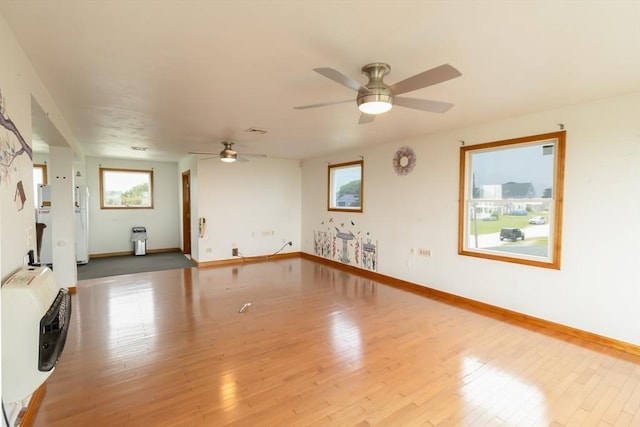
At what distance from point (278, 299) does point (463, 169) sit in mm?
3198

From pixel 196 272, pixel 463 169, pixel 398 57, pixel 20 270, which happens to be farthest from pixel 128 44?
pixel 196 272

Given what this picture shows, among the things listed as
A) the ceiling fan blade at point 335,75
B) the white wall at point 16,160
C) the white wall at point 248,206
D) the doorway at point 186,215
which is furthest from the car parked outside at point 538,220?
the doorway at point 186,215

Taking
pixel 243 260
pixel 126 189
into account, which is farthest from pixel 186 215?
pixel 243 260

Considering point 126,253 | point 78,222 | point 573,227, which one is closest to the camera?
point 573,227

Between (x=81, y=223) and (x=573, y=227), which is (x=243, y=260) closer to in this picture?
(x=81, y=223)

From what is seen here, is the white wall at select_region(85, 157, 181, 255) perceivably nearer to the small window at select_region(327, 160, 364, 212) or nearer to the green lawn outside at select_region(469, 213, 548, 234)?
the small window at select_region(327, 160, 364, 212)

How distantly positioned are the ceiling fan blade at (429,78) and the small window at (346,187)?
3.95 metres

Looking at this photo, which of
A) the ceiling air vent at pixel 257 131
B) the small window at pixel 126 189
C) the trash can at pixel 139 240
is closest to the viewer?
the ceiling air vent at pixel 257 131

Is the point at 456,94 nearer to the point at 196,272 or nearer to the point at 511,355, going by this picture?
the point at 511,355

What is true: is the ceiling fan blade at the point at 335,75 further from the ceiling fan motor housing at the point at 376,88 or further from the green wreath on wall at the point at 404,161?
the green wreath on wall at the point at 404,161

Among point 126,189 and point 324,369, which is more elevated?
point 126,189

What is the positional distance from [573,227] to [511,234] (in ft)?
2.16

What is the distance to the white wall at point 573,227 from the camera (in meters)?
3.02

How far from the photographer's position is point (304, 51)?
213cm
